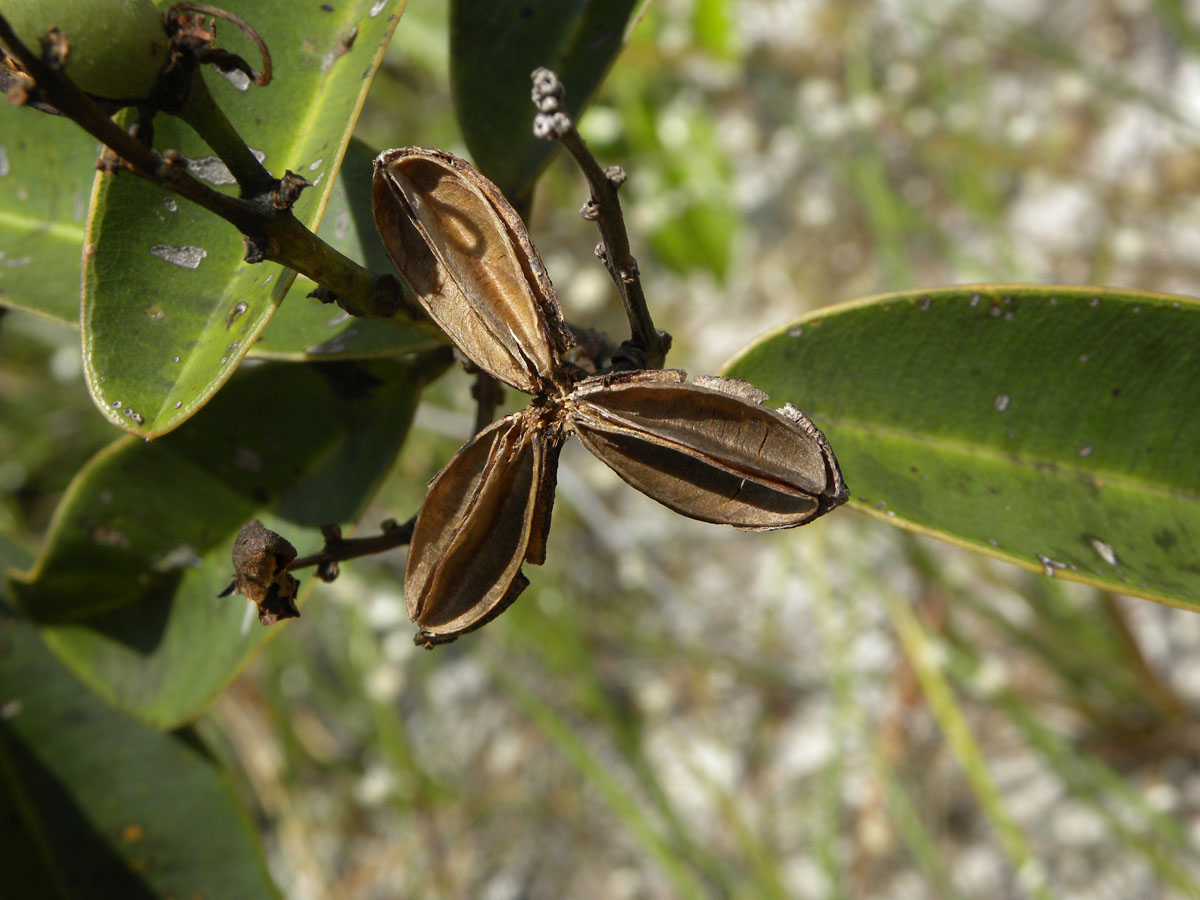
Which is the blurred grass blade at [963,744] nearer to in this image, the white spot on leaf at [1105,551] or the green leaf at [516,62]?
the white spot on leaf at [1105,551]

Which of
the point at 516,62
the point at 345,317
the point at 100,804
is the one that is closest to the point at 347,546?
the point at 345,317

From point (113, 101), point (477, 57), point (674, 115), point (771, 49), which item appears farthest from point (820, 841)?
point (771, 49)

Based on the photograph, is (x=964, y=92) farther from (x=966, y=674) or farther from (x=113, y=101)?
(x=113, y=101)

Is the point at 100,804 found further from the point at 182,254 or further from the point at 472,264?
the point at 472,264

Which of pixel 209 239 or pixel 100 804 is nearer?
pixel 209 239

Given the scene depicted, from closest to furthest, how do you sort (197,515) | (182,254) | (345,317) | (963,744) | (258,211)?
(258,211) → (182,254) → (345,317) → (197,515) → (963,744)
